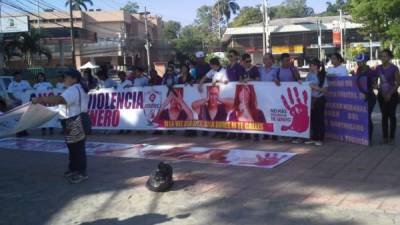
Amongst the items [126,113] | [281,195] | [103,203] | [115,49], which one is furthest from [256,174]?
[115,49]

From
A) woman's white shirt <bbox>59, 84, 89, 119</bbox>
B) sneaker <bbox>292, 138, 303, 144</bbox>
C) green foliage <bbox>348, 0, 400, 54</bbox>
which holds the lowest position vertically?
sneaker <bbox>292, 138, 303, 144</bbox>

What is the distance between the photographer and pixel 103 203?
681cm

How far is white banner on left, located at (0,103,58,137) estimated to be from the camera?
7699 mm

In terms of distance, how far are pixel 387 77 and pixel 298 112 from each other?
1.69 m

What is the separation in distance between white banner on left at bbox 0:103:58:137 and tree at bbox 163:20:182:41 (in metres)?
123

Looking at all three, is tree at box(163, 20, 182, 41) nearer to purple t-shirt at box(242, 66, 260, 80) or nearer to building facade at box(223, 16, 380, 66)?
building facade at box(223, 16, 380, 66)

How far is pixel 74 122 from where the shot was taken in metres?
7.89

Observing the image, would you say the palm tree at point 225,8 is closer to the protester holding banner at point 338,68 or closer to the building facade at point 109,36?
the building facade at point 109,36

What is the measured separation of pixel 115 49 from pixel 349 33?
3656cm

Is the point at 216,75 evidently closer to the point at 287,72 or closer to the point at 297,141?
the point at 287,72

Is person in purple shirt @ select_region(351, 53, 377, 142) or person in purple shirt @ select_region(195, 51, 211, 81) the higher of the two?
person in purple shirt @ select_region(195, 51, 211, 81)

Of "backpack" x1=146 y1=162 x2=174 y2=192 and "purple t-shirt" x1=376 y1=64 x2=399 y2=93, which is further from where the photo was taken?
"purple t-shirt" x1=376 y1=64 x2=399 y2=93

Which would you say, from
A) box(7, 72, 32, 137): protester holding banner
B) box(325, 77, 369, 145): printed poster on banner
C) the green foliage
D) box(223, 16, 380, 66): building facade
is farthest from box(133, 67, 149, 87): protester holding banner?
box(223, 16, 380, 66): building facade

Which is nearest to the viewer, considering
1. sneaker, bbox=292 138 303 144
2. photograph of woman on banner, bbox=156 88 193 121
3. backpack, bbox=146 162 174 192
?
backpack, bbox=146 162 174 192
